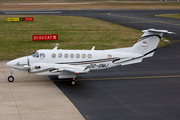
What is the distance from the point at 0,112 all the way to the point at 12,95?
326cm

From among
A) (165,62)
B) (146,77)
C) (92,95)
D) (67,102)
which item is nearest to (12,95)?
(67,102)

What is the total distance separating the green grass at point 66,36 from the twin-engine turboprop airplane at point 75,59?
927cm

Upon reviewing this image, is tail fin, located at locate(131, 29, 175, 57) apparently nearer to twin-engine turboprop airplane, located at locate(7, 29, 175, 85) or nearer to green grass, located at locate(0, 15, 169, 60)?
twin-engine turboprop airplane, located at locate(7, 29, 175, 85)

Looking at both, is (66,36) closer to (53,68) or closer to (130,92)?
(53,68)

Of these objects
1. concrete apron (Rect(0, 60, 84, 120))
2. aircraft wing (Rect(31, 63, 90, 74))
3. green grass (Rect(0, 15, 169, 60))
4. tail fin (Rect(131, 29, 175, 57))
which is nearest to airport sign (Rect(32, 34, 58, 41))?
green grass (Rect(0, 15, 169, 60))

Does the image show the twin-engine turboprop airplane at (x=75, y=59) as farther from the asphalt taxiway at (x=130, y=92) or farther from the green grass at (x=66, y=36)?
the green grass at (x=66, y=36)

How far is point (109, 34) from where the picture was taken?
5012 centimetres

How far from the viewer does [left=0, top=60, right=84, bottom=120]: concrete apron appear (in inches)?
616

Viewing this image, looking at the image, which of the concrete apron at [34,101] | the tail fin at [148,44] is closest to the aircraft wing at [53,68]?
the concrete apron at [34,101]

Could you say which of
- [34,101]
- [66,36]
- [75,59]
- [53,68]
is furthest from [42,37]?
[34,101]

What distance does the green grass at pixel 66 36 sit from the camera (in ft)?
123

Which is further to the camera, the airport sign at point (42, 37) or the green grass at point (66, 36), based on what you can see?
the airport sign at point (42, 37)

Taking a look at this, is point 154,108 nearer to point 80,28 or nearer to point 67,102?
point 67,102

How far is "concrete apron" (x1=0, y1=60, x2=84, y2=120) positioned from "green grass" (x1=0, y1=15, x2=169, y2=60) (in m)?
9.62
